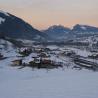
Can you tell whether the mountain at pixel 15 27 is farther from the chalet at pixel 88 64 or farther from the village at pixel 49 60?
the chalet at pixel 88 64

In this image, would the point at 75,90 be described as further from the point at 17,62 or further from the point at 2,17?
the point at 2,17

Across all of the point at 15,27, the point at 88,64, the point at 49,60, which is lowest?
the point at 88,64

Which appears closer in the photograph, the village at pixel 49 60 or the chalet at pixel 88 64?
the village at pixel 49 60

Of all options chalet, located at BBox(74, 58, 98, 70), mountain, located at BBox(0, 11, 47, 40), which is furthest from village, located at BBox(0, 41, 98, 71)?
mountain, located at BBox(0, 11, 47, 40)

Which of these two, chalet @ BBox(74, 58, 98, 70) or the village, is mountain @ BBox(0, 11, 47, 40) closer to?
the village

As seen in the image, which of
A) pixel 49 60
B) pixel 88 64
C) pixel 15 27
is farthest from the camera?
pixel 15 27

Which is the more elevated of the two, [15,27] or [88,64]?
[15,27]

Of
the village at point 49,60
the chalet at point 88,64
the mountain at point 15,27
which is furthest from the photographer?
the mountain at point 15,27

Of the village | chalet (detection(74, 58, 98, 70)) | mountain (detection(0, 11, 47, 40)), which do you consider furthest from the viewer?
mountain (detection(0, 11, 47, 40))

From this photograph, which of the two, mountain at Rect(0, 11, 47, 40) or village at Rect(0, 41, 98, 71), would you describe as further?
mountain at Rect(0, 11, 47, 40)

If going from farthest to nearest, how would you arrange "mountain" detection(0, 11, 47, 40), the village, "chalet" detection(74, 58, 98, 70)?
"mountain" detection(0, 11, 47, 40) < "chalet" detection(74, 58, 98, 70) < the village

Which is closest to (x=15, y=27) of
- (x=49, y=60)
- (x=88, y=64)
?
(x=88, y=64)

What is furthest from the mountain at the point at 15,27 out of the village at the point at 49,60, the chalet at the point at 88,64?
A: the chalet at the point at 88,64

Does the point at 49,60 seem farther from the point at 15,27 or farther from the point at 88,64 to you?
the point at 15,27
